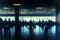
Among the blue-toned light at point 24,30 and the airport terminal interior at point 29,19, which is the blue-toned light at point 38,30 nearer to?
the airport terminal interior at point 29,19

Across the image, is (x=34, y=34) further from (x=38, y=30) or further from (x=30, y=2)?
(x=30, y=2)

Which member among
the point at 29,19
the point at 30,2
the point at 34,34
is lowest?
the point at 34,34

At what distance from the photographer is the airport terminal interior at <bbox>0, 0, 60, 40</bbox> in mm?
1081

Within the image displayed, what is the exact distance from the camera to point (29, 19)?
1091mm

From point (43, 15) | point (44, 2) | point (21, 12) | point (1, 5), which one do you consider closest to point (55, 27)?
point (43, 15)

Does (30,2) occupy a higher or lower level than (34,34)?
higher

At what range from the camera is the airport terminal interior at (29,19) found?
1.08 metres

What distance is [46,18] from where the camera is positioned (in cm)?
108

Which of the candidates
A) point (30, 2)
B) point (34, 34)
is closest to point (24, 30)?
point (34, 34)

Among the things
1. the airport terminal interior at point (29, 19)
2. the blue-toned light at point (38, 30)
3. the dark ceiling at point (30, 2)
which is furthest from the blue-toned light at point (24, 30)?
the dark ceiling at point (30, 2)

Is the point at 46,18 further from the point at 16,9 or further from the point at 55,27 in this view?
the point at 16,9

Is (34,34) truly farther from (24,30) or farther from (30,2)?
(30,2)

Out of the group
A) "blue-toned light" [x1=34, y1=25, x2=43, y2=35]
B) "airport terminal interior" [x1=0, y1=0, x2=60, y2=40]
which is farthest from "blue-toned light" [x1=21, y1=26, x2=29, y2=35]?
"blue-toned light" [x1=34, y1=25, x2=43, y2=35]

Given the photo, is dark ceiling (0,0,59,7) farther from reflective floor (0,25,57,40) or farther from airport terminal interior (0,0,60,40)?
reflective floor (0,25,57,40)
